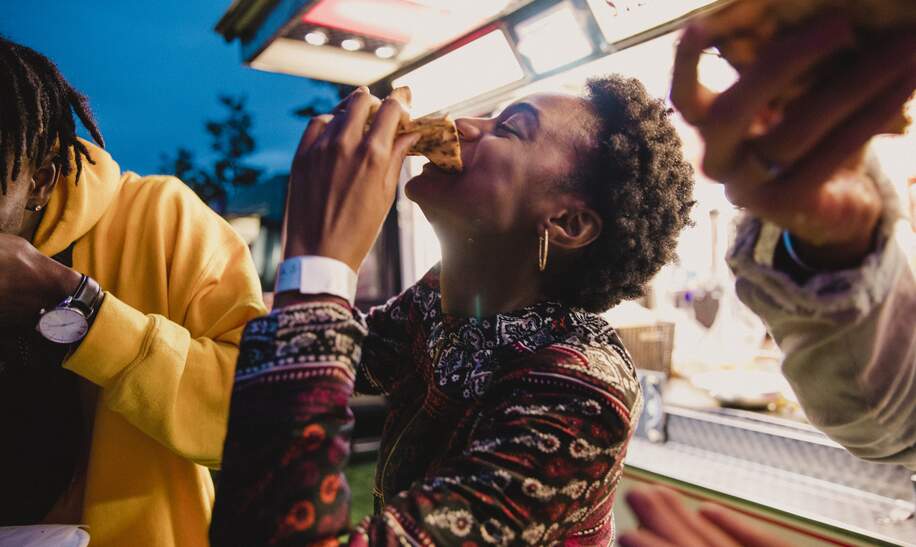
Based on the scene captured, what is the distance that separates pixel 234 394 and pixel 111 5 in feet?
282

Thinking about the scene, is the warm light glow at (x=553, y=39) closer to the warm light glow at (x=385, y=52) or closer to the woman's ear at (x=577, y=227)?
the warm light glow at (x=385, y=52)

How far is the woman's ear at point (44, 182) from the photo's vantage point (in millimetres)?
1353

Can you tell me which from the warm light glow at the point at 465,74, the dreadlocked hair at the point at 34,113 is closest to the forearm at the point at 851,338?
the dreadlocked hair at the point at 34,113

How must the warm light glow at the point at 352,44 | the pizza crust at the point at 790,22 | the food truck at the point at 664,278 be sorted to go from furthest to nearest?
the warm light glow at the point at 352,44 → the food truck at the point at 664,278 → the pizza crust at the point at 790,22

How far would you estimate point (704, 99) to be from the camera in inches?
21.9

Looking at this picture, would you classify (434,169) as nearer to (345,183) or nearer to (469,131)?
(469,131)

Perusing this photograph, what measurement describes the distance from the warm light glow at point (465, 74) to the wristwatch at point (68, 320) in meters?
2.43

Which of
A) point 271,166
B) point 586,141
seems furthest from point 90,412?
point 271,166

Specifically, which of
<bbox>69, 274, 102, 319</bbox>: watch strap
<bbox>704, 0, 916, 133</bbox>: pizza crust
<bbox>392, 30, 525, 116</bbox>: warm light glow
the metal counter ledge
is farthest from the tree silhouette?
<bbox>704, 0, 916, 133</bbox>: pizza crust

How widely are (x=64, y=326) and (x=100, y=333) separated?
0.08 meters

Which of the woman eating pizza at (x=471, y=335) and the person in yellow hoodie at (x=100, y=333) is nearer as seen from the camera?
the woman eating pizza at (x=471, y=335)

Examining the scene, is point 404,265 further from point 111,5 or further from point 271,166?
point 111,5

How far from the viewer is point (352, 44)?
11.7ft

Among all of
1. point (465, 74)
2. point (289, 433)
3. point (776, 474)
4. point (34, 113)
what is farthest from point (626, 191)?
point (465, 74)
